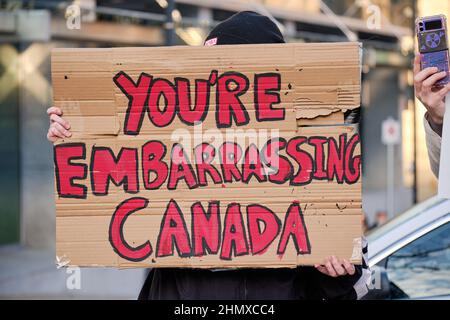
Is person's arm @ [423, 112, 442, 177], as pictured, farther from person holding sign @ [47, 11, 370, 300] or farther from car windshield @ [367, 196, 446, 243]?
car windshield @ [367, 196, 446, 243]

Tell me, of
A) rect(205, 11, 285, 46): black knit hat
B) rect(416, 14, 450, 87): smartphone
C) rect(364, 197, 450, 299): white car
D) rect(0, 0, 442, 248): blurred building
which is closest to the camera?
rect(416, 14, 450, 87): smartphone

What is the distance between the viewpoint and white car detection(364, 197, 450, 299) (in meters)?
3.38

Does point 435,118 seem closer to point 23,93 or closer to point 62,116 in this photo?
point 62,116

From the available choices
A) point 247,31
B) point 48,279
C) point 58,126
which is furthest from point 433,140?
point 48,279

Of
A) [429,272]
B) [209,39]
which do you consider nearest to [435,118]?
[209,39]

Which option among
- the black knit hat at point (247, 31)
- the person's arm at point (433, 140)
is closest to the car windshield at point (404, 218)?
the person's arm at point (433, 140)

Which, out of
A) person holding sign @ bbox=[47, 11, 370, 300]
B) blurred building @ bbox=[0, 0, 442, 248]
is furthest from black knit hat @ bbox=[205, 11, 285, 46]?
blurred building @ bbox=[0, 0, 442, 248]

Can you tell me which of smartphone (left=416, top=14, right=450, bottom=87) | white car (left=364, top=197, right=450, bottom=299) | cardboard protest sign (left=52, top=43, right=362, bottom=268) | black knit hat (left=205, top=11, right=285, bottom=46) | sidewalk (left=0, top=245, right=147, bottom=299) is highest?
black knit hat (left=205, top=11, right=285, bottom=46)

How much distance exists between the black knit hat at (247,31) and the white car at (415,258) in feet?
4.49

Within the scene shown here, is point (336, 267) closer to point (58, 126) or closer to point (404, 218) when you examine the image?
point (58, 126)

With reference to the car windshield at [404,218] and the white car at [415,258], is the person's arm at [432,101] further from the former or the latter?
the car windshield at [404,218]

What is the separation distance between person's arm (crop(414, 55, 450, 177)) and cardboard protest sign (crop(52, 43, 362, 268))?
0.64 feet

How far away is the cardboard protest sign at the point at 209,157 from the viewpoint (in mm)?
2307

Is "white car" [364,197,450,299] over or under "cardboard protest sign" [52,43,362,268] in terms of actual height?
under
